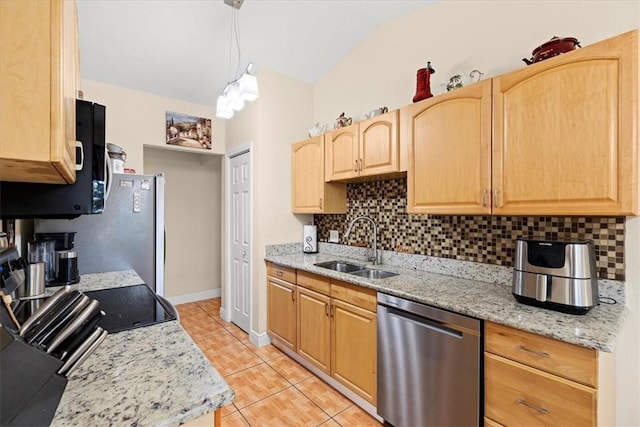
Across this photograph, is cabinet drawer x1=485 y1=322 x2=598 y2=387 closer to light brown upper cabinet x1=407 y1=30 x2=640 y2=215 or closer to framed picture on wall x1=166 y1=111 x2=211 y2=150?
light brown upper cabinet x1=407 y1=30 x2=640 y2=215

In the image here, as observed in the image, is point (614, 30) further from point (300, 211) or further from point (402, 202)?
point (300, 211)

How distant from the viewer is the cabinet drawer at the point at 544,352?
3.46 ft

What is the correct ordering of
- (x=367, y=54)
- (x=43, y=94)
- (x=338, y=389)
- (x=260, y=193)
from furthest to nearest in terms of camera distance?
1. (x=260, y=193)
2. (x=367, y=54)
3. (x=338, y=389)
4. (x=43, y=94)

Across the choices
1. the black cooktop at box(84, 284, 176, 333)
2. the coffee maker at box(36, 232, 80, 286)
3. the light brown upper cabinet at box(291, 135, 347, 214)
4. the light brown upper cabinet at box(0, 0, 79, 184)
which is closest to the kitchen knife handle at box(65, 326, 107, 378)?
the black cooktop at box(84, 284, 176, 333)

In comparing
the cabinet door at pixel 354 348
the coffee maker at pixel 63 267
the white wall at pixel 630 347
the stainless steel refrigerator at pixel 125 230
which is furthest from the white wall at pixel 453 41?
the coffee maker at pixel 63 267

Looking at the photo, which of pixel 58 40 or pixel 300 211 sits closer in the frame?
pixel 58 40

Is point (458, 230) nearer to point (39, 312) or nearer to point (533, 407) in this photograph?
point (533, 407)

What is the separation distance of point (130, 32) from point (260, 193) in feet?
5.44

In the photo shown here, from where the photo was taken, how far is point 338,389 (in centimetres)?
214

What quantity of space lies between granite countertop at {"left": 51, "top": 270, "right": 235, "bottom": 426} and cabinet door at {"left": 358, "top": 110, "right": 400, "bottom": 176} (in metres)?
1.68

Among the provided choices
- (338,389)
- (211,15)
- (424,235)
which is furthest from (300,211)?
(211,15)

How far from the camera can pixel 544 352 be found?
1148 mm

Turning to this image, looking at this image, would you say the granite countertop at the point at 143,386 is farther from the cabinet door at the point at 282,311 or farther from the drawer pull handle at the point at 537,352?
the cabinet door at the point at 282,311

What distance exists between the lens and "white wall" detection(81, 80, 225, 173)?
9.41ft
